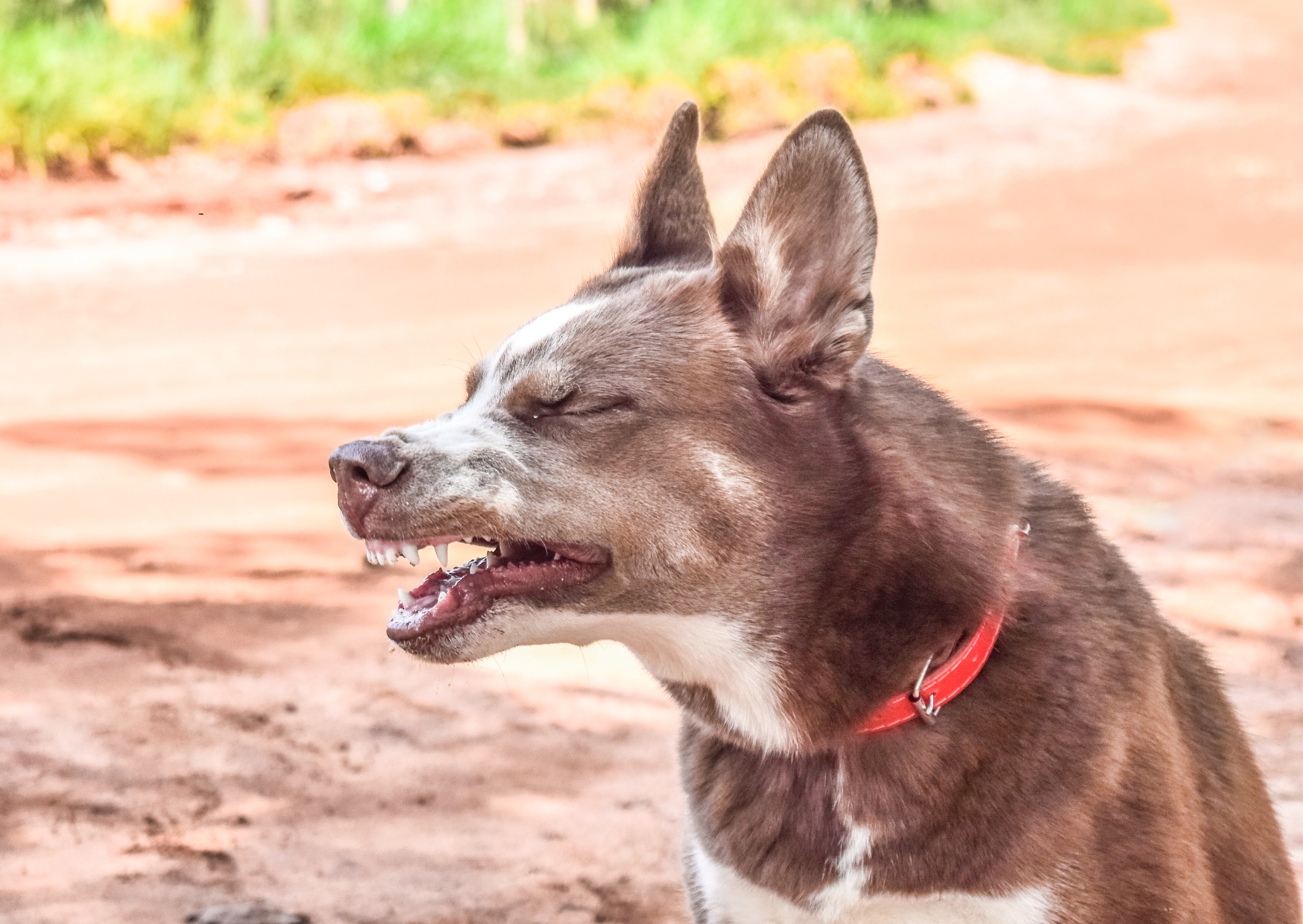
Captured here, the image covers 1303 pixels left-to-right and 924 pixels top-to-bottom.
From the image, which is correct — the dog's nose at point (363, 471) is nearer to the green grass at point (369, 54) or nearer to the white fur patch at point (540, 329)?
the white fur patch at point (540, 329)

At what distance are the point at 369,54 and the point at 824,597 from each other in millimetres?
15085

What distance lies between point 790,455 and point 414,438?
0.70m

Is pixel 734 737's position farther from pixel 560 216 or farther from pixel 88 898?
pixel 560 216

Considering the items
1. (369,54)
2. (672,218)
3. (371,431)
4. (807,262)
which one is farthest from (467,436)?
(369,54)

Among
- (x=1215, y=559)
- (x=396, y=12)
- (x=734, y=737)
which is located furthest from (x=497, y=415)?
(x=396, y=12)

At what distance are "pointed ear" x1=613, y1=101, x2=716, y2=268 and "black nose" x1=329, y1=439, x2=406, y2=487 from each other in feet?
2.80

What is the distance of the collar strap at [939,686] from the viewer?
8.58 feet

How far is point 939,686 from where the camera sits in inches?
103

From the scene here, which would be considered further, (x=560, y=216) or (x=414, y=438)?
(x=560, y=216)

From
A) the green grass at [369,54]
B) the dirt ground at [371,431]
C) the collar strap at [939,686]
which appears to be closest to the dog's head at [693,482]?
the collar strap at [939,686]

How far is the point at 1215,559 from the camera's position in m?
5.94

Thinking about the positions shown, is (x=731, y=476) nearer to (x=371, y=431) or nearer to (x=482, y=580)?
(x=482, y=580)

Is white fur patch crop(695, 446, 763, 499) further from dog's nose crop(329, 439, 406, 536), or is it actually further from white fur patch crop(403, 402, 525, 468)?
dog's nose crop(329, 439, 406, 536)

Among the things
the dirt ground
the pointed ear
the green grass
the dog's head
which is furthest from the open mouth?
the green grass
